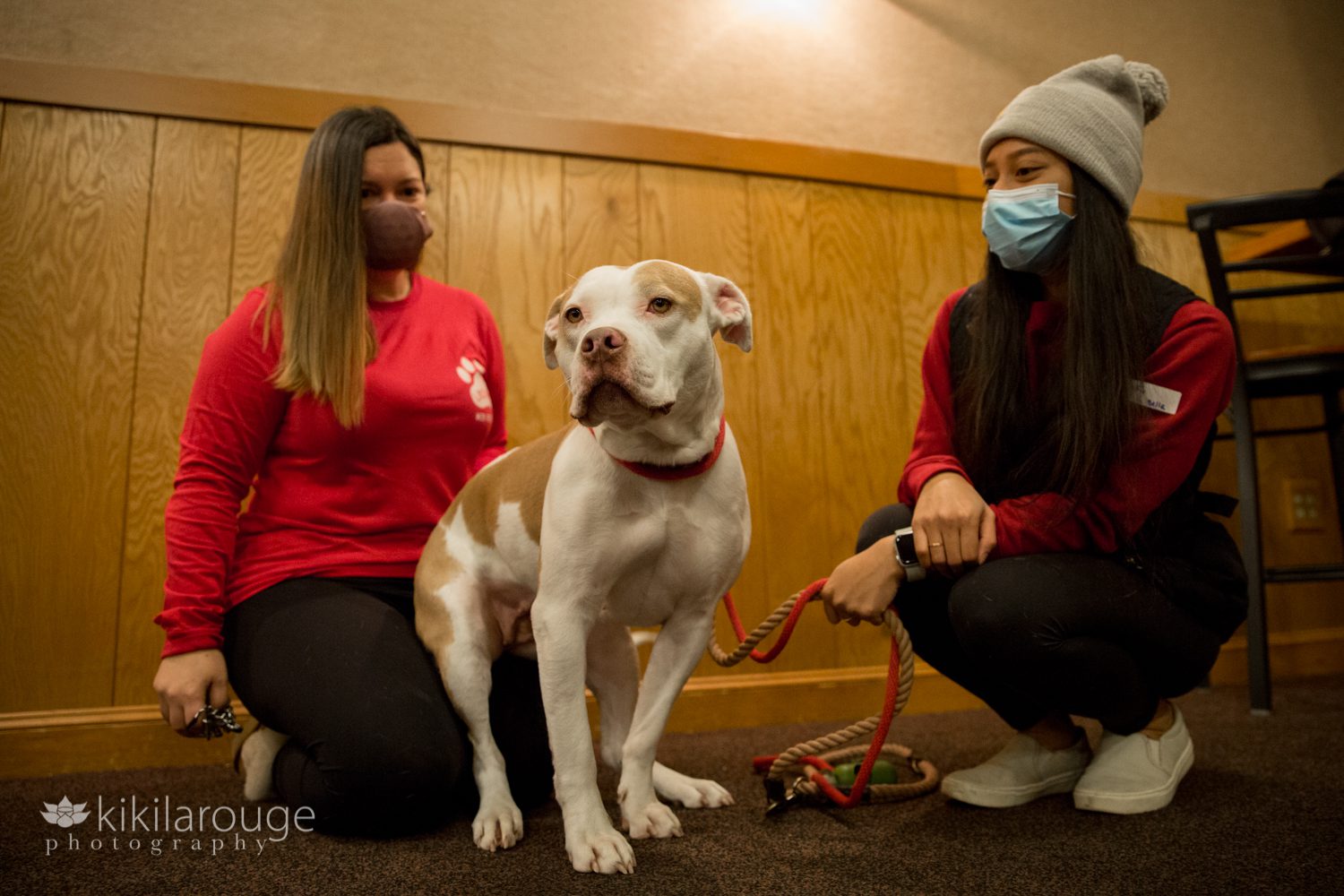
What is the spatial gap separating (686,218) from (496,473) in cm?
113

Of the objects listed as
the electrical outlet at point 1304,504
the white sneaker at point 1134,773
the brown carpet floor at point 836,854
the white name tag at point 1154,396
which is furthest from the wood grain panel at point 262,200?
the electrical outlet at point 1304,504

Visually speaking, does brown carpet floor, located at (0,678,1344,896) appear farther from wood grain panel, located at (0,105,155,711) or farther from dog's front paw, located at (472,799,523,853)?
wood grain panel, located at (0,105,155,711)

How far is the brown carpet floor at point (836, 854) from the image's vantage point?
0.97 meters

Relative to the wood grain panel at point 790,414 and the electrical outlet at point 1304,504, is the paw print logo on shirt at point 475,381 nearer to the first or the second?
the wood grain panel at point 790,414

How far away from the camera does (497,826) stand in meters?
1.18

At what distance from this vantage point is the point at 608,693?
1.44 m

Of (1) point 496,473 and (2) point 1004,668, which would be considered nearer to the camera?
(2) point 1004,668

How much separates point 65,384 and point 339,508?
824 millimetres

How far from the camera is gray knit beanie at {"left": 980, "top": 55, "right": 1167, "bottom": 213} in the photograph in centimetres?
130

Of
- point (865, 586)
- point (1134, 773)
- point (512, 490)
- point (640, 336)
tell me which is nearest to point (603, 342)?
point (640, 336)

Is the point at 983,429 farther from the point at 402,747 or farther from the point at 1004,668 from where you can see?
the point at 402,747

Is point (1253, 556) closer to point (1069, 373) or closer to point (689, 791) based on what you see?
point (1069, 373)

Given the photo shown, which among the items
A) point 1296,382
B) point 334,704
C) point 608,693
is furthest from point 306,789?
point 1296,382

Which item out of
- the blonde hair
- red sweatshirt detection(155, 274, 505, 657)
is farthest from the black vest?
the blonde hair
